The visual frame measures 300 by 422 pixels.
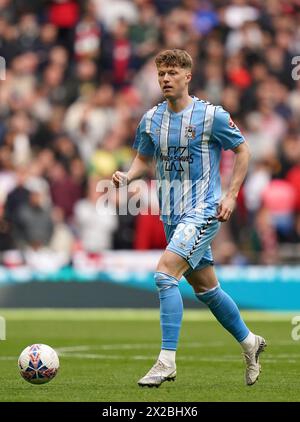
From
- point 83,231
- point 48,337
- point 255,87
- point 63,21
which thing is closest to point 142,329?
point 48,337

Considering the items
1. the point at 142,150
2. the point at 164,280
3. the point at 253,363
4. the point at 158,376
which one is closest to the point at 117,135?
the point at 142,150

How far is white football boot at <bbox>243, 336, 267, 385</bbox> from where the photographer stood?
9080mm

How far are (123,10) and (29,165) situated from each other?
189 inches

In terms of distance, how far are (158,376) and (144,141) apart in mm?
1906

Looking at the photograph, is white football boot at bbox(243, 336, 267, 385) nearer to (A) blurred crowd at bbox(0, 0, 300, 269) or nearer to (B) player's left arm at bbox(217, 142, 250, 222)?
(B) player's left arm at bbox(217, 142, 250, 222)

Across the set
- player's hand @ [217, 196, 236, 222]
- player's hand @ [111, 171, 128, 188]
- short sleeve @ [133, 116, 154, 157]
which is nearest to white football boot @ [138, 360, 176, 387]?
player's hand @ [217, 196, 236, 222]

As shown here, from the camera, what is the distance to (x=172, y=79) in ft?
29.8

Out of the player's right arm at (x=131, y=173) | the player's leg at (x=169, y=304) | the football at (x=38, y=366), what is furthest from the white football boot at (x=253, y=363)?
the player's right arm at (x=131, y=173)

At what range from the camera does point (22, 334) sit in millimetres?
13773

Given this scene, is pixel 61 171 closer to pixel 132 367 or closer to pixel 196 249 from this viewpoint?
pixel 132 367

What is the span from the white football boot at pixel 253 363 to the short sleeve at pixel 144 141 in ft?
5.49

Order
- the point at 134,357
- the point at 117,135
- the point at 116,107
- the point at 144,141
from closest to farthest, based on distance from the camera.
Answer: the point at 144,141
the point at 134,357
the point at 117,135
the point at 116,107

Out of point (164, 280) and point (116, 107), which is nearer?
point (164, 280)

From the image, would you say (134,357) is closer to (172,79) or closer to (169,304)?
(169,304)
